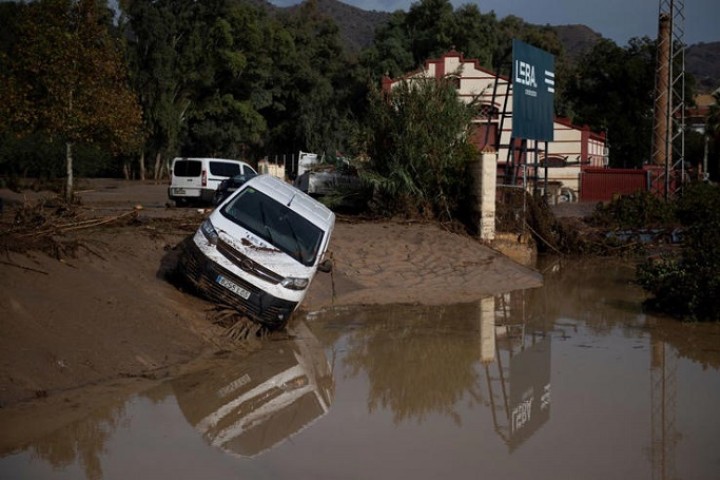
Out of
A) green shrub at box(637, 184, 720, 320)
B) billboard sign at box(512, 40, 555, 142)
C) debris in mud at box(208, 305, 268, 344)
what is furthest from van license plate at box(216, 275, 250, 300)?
billboard sign at box(512, 40, 555, 142)

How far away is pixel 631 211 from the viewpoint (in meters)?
30.6

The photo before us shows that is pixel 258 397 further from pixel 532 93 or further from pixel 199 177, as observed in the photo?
pixel 532 93

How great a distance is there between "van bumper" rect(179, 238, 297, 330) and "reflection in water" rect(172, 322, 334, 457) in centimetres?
45

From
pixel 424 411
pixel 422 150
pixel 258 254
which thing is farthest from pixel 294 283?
pixel 422 150

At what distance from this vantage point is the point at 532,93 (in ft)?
95.3

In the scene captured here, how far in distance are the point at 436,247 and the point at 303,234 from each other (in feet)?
27.8

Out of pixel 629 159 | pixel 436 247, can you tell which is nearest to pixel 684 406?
pixel 436 247

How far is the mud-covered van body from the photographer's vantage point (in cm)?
1238

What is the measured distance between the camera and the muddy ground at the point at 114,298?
9531 mm

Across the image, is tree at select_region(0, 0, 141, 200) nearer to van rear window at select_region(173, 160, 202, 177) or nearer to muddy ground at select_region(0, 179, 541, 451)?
van rear window at select_region(173, 160, 202, 177)

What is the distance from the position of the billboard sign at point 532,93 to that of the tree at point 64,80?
1311cm

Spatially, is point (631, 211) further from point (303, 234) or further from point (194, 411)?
point (194, 411)

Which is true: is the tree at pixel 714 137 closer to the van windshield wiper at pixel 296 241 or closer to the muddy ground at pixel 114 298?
the muddy ground at pixel 114 298

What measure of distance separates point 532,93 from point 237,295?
1896 cm
